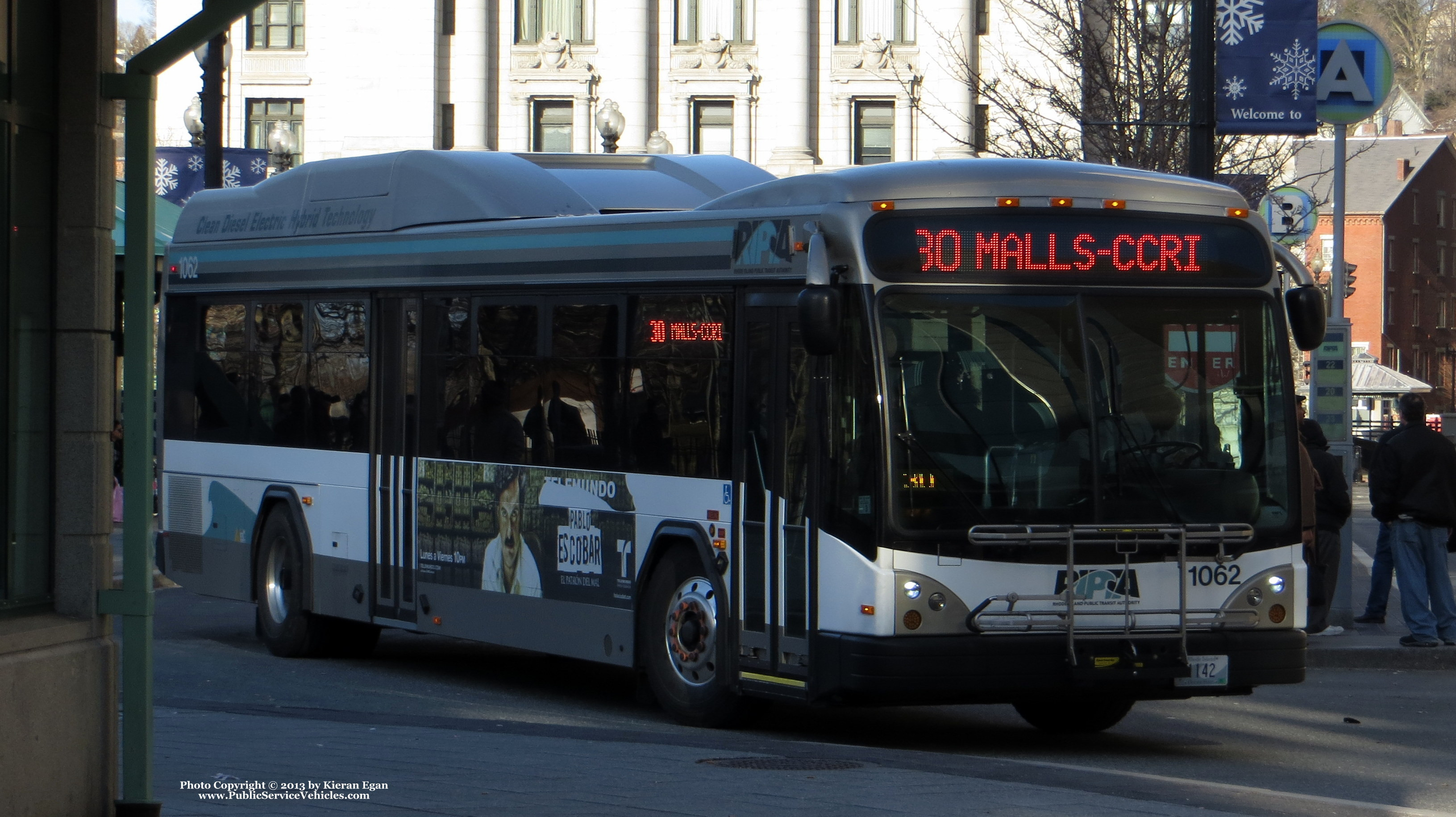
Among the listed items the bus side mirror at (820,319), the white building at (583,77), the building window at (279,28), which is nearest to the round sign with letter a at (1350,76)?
the bus side mirror at (820,319)

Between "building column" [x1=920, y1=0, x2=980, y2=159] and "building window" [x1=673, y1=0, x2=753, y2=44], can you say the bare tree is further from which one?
"building window" [x1=673, y1=0, x2=753, y2=44]

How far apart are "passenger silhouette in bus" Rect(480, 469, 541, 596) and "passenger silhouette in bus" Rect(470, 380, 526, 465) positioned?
0.36 ft

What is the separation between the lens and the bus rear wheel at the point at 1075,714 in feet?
36.5

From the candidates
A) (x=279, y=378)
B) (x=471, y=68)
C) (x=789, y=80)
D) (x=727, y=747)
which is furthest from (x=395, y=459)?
(x=471, y=68)

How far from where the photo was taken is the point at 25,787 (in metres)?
6.44

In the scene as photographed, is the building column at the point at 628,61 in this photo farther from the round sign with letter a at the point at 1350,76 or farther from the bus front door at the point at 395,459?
the bus front door at the point at 395,459

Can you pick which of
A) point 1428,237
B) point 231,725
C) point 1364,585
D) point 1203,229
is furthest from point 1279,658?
point 1428,237

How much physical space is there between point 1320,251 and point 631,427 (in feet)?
207

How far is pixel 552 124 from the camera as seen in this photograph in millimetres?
65875

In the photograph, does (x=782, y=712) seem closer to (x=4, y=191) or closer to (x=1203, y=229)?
(x=1203, y=229)

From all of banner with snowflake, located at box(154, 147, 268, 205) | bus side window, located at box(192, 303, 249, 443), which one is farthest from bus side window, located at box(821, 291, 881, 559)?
banner with snowflake, located at box(154, 147, 268, 205)

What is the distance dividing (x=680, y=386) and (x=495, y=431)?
1.86m

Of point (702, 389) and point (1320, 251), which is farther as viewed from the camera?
point (1320, 251)

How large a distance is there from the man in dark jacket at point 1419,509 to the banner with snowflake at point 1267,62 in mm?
2404
